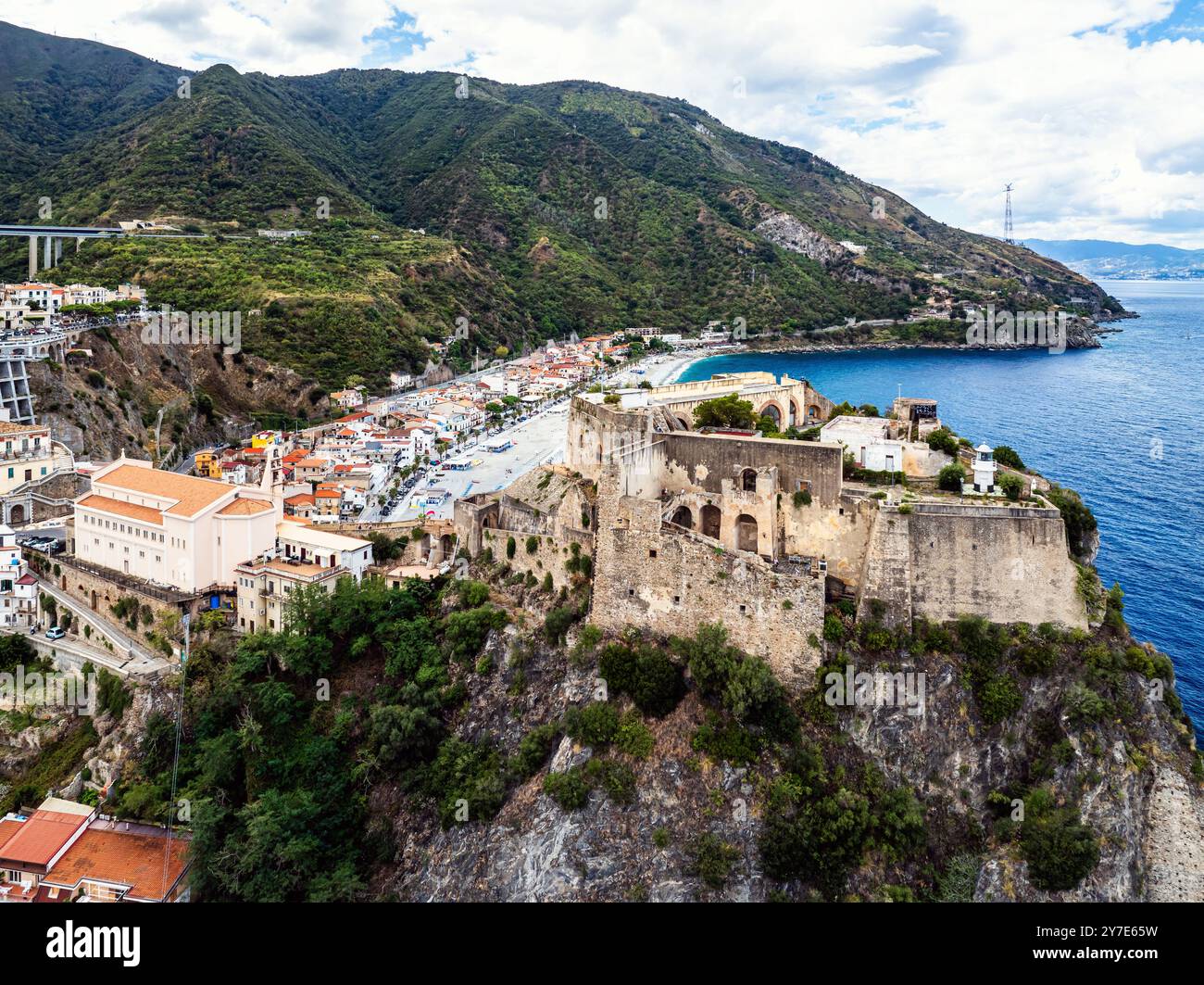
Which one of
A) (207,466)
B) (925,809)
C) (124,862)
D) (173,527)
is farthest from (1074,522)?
(207,466)

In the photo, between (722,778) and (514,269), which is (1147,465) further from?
(514,269)

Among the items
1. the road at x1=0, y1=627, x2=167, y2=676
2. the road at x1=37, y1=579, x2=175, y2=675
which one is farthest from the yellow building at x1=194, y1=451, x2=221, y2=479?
the road at x1=0, y1=627, x2=167, y2=676

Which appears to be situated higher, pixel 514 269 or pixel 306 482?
pixel 514 269

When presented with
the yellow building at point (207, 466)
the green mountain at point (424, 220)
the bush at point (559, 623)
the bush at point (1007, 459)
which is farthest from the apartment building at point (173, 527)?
the green mountain at point (424, 220)

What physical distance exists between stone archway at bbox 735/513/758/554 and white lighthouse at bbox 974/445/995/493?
6.16m

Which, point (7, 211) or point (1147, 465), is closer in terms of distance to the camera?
point (1147, 465)

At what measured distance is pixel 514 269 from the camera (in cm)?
12712

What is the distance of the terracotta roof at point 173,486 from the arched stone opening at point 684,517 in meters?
18.0

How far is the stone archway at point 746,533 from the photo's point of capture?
24062 millimetres

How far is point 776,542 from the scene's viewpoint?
77.8 feet

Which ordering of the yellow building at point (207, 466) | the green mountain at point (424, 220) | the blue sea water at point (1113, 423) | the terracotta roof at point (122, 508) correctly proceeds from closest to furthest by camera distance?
the terracotta roof at point (122, 508)
the blue sea water at point (1113, 423)
the yellow building at point (207, 466)
the green mountain at point (424, 220)

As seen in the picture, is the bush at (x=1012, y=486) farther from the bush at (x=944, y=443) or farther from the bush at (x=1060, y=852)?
the bush at (x=1060, y=852)

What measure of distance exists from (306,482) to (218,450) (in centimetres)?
1522
